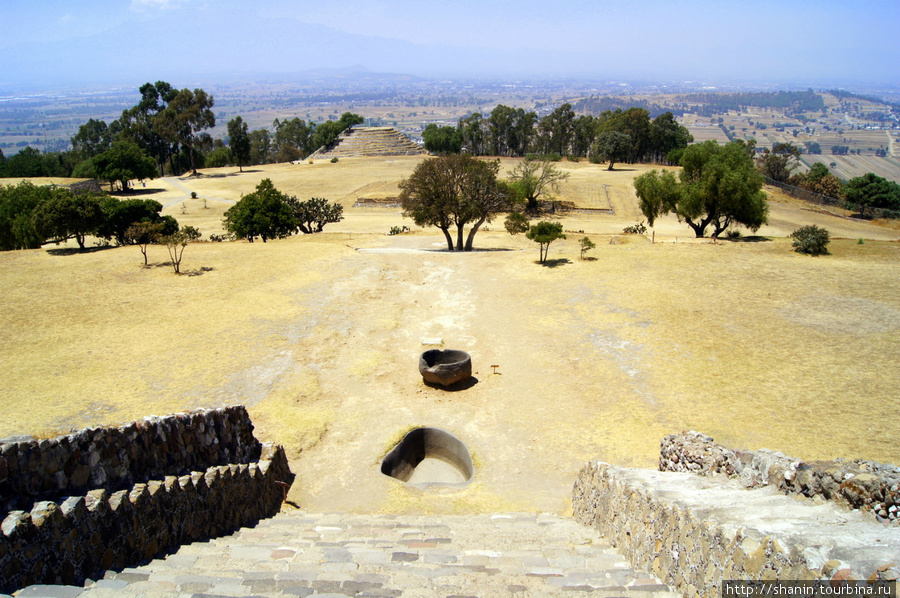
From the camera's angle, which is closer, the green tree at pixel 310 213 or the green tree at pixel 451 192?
the green tree at pixel 451 192

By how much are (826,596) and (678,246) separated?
2352 centimetres

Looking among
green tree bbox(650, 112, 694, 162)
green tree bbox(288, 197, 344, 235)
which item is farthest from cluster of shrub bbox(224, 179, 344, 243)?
green tree bbox(650, 112, 694, 162)

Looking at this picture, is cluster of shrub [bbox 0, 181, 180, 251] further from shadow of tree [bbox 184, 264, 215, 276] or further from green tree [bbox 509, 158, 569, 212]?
green tree [bbox 509, 158, 569, 212]

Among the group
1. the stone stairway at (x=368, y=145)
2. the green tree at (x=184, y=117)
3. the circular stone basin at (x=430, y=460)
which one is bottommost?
the circular stone basin at (x=430, y=460)

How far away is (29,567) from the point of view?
178 inches

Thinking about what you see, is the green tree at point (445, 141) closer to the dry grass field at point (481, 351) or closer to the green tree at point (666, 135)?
the green tree at point (666, 135)

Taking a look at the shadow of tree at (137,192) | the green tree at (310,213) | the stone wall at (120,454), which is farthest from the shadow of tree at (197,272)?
the shadow of tree at (137,192)

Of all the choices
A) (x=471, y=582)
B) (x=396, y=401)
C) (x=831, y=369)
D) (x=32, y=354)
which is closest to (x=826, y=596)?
(x=471, y=582)

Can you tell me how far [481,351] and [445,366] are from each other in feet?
7.78

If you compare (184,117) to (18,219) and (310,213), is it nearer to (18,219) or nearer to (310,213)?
(18,219)

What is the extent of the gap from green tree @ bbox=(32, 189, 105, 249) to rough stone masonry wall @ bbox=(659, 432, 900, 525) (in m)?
28.1

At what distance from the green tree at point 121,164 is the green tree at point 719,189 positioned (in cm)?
4784

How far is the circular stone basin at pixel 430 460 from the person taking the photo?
10695 mm

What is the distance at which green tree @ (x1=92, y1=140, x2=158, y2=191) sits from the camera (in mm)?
50000
